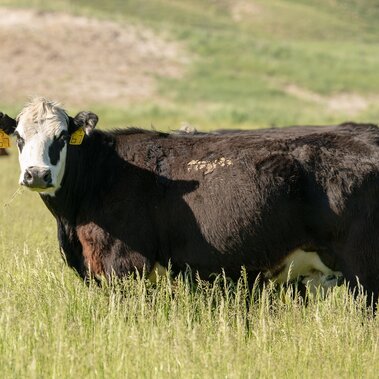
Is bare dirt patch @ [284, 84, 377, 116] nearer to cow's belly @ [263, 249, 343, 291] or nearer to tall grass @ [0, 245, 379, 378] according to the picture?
cow's belly @ [263, 249, 343, 291]

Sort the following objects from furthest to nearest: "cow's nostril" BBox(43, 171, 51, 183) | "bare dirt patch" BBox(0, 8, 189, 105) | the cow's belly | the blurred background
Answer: "bare dirt patch" BBox(0, 8, 189, 105) < the blurred background < the cow's belly < "cow's nostril" BBox(43, 171, 51, 183)

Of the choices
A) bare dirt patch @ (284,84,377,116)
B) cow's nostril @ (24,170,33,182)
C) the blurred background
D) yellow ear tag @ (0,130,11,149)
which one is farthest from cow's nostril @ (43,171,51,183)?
bare dirt patch @ (284,84,377,116)

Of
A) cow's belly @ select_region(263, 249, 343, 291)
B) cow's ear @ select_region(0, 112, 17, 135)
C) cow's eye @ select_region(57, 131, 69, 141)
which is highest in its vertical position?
cow's ear @ select_region(0, 112, 17, 135)

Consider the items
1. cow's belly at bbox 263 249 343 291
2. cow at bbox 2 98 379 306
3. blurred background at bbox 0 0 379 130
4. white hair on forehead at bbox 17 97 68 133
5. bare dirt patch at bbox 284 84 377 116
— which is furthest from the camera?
bare dirt patch at bbox 284 84 377 116

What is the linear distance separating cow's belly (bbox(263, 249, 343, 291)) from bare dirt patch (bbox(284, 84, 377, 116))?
142 ft

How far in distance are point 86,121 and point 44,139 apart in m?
0.53

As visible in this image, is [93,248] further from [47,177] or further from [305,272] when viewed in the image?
[305,272]

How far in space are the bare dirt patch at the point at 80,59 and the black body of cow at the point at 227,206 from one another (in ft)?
124

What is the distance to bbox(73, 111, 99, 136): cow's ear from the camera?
29.2 feet

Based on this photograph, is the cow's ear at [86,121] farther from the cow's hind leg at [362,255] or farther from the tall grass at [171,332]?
the cow's hind leg at [362,255]

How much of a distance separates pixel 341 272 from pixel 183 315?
1530mm

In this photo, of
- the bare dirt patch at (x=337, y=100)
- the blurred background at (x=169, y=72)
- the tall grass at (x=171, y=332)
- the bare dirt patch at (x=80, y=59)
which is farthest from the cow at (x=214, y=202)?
the bare dirt patch at (x=337, y=100)

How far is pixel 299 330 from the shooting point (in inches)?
292

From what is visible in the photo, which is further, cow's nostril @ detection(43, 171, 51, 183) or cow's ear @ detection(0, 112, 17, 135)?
cow's ear @ detection(0, 112, 17, 135)
